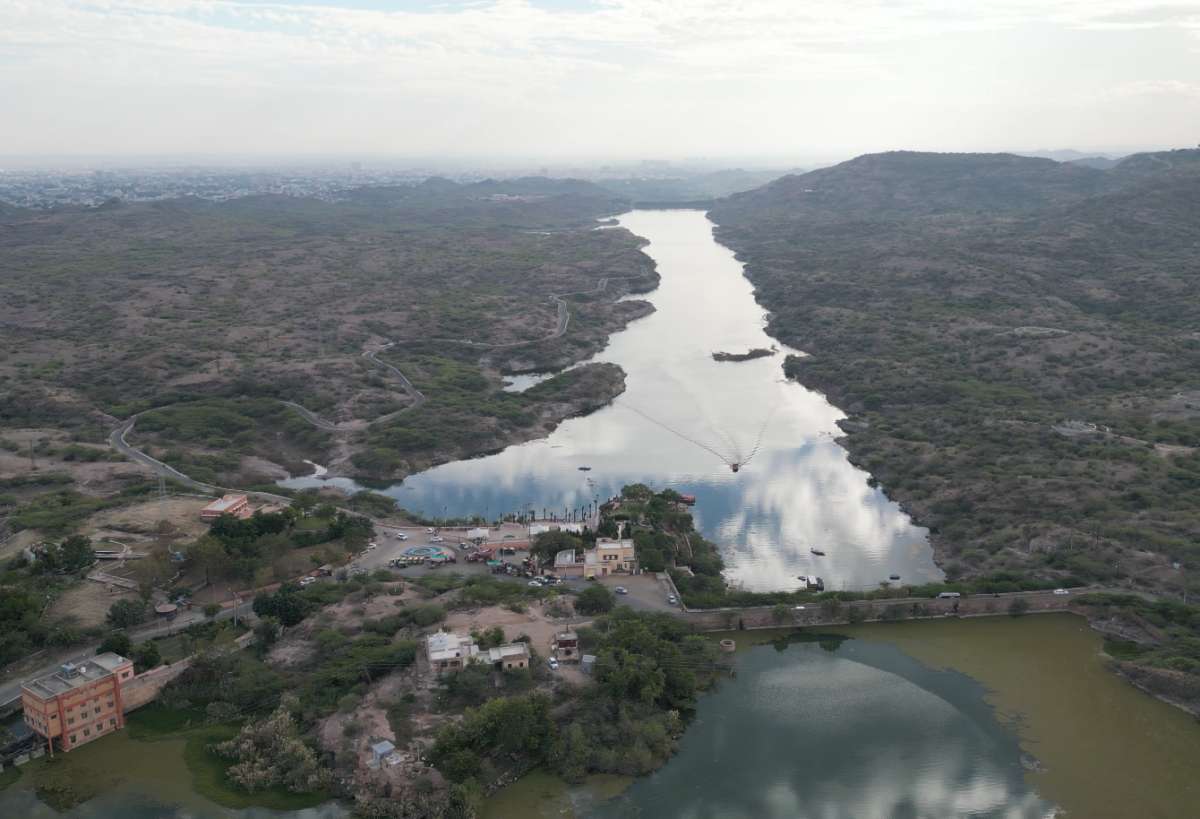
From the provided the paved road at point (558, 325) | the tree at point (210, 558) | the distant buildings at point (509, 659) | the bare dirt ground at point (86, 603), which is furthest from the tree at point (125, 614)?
the paved road at point (558, 325)

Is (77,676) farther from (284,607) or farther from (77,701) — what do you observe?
(284,607)

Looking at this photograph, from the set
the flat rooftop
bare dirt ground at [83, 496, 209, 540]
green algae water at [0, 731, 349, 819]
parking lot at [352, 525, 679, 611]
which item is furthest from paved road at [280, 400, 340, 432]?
green algae water at [0, 731, 349, 819]

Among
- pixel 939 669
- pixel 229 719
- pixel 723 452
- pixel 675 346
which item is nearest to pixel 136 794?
pixel 229 719

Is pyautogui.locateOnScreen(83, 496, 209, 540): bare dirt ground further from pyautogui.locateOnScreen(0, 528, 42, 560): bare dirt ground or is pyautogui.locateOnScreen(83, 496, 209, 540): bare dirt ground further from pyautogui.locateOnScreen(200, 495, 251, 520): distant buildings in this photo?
pyautogui.locateOnScreen(0, 528, 42, 560): bare dirt ground

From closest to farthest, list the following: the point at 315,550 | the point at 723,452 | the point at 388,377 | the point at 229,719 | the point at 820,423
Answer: the point at 229,719
the point at 315,550
the point at 723,452
the point at 820,423
the point at 388,377

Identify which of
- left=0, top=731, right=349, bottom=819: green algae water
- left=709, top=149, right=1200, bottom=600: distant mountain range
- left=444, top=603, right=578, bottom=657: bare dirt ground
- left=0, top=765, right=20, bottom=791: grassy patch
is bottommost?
left=0, top=731, right=349, bottom=819: green algae water

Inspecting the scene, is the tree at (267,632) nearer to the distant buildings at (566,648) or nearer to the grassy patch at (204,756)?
the grassy patch at (204,756)

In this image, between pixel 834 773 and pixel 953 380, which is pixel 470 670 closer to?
pixel 834 773
